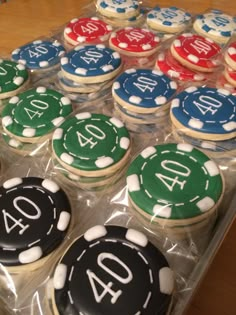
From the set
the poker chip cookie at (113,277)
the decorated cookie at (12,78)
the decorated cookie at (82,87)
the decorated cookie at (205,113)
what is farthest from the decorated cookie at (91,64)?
the poker chip cookie at (113,277)

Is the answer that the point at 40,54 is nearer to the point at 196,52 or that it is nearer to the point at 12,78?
the point at 12,78

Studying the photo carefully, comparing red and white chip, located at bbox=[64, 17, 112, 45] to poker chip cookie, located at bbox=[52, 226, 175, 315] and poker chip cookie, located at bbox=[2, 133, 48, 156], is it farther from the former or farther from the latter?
poker chip cookie, located at bbox=[52, 226, 175, 315]

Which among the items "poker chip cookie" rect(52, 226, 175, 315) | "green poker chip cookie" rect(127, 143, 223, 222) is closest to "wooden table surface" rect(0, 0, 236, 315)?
"green poker chip cookie" rect(127, 143, 223, 222)

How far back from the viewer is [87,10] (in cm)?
136

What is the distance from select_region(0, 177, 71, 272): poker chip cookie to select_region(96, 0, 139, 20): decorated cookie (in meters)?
0.80

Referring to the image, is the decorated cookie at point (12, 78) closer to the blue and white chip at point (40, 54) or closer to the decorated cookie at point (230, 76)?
the blue and white chip at point (40, 54)

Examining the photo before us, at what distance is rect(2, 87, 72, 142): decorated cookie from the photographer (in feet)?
2.62

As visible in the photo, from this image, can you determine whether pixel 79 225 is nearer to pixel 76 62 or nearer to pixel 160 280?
pixel 160 280

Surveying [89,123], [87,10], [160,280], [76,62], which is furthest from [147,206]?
[87,10]

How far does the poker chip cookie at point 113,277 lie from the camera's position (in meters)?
0.49

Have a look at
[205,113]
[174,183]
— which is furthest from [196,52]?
[174,183]

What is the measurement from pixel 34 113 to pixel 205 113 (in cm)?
40

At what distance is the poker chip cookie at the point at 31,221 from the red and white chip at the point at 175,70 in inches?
19.1

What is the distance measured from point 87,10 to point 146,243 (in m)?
1.09
